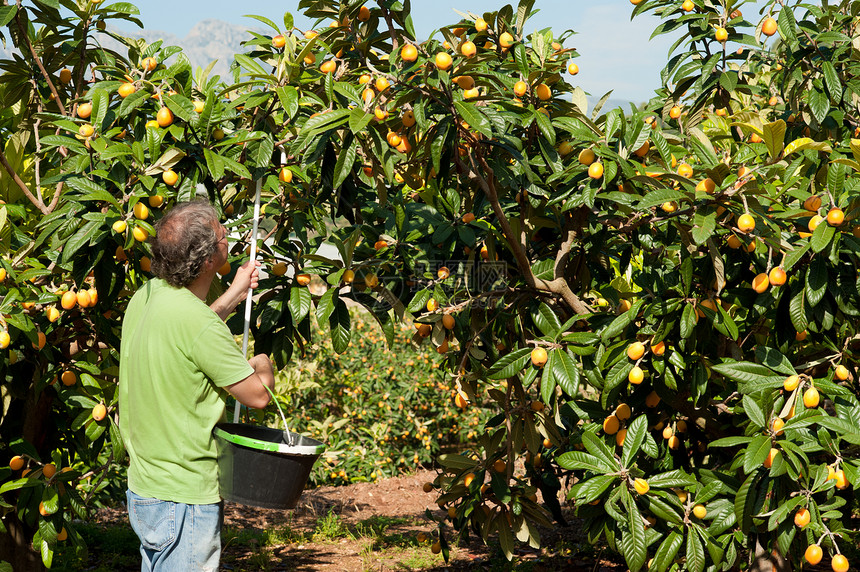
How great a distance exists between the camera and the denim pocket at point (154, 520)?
1.87m

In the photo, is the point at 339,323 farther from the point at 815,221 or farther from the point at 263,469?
the point at 815,221

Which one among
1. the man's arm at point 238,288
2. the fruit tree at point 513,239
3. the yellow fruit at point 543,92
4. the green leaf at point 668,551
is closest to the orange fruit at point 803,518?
the fruit tree at point 513,239

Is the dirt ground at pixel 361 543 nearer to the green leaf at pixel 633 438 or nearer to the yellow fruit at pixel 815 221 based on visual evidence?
the green leaf at pixel 633 438

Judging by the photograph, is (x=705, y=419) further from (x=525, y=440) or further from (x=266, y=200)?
(x=266, y=200)

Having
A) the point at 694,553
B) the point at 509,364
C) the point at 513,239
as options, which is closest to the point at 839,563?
the point at 694,553

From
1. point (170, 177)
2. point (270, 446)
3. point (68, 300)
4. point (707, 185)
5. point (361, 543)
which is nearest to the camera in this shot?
point (270, 446)

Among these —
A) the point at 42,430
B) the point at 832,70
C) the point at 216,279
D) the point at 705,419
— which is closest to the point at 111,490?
the point at 42,430

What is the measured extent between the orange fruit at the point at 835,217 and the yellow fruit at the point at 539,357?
845mm

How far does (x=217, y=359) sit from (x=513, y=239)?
3.25 ft

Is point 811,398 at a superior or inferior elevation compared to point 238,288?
inferior

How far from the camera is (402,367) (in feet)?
21.3

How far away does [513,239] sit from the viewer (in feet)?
7.73

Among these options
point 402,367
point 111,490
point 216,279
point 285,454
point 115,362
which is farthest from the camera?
point 402,367

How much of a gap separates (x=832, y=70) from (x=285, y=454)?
2.24 m
